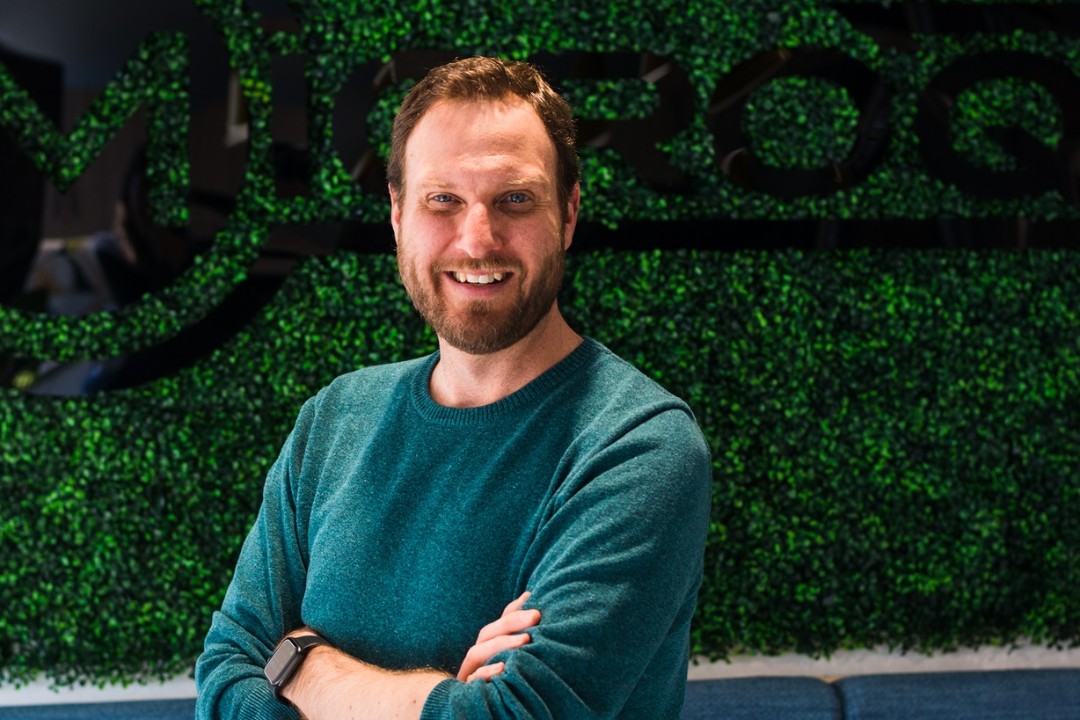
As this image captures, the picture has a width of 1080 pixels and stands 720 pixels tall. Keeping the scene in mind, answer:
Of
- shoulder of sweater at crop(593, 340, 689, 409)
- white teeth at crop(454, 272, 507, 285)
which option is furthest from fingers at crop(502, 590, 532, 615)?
white teeth at crop(454, 272, 507, 285)

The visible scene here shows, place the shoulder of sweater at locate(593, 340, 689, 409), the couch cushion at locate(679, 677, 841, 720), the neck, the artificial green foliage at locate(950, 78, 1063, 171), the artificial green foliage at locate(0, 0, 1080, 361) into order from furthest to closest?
1. the artificial green foliage at locate(950, 78, 1063, 171)
2. the artificial green foliage at locate(0, 0, 1080, 361)
3. the couch cushion at locate(679, 677, 841, 720)
4. the neck
5. the shoulder of sweater at locate(593, 340, 689, 409)

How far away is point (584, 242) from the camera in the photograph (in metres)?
2.73

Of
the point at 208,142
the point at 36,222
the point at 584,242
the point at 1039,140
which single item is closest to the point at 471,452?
the point at 584,242

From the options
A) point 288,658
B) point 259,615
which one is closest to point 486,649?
point 288,658

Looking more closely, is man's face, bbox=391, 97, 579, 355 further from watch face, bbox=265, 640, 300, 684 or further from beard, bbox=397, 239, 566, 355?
watch face, bbox=265, 640, 300, 684

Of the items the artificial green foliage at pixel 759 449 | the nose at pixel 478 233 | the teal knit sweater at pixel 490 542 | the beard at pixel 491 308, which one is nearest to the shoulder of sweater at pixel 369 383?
the teal knit sweater at pixel 490 542

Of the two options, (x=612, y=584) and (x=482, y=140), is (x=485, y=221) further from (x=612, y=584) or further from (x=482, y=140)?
(x=612, y=584)

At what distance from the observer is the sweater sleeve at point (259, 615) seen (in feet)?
5.03

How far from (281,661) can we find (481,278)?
57cm

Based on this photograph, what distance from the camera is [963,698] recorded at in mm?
2512

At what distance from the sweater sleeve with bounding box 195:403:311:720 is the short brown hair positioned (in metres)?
0.47

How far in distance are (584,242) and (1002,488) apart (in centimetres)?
119

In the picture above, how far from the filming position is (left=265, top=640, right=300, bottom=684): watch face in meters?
1.51

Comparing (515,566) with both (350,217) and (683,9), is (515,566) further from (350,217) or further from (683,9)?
(683,9)
